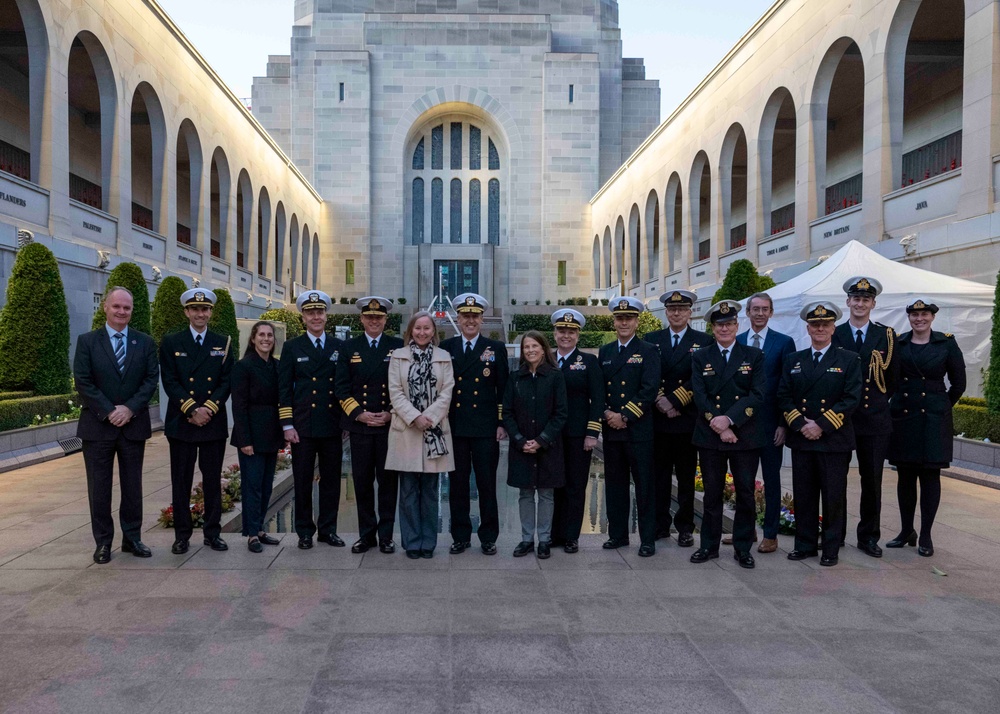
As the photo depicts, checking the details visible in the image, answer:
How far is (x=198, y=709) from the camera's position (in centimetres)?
322

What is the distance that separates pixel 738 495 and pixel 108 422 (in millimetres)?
5103

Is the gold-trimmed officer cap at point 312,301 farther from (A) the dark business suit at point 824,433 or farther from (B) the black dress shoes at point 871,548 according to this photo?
(B) the black dress shoes at point 871,548

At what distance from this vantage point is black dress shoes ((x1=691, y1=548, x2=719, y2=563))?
5.61 metres

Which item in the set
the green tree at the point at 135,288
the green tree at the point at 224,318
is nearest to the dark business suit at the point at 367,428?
the green tree at the point at 135,288

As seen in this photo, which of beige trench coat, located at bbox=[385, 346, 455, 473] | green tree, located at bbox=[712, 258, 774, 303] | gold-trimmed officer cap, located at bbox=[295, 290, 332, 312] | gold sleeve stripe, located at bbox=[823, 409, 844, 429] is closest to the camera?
gold sleeve stripe, located at bbox=[823, 409, 844, 429]

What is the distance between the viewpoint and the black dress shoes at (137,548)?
562 centimetres

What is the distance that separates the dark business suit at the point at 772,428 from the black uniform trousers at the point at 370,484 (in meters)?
3.17

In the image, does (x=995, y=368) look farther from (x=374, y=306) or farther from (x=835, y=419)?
(x=374, y=306)

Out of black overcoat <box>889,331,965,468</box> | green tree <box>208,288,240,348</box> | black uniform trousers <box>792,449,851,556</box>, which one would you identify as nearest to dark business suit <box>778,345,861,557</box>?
black uniform trousers <box>792,449,851,556</box>

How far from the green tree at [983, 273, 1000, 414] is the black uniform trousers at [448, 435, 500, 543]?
7257mm

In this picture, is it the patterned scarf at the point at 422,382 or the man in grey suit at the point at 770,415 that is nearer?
the patterned scarf at the point at 422,382

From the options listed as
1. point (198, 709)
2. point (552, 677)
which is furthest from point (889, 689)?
point (198, 709)

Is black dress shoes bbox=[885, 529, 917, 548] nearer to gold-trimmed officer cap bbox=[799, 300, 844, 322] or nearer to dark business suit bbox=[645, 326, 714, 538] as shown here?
dark business suit bbox=[645, 326, 714, 538]

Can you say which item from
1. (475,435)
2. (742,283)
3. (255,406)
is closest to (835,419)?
(475,435)
